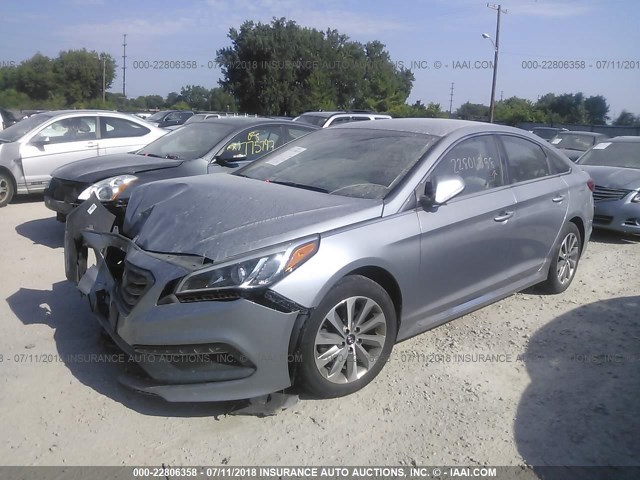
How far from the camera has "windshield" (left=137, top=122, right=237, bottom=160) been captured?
6781 mm

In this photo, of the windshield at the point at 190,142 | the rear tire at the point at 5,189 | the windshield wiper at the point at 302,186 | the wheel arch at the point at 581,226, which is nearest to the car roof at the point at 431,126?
the windshield wiper at the point at 302,186

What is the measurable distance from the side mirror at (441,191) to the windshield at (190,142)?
3.50 meters

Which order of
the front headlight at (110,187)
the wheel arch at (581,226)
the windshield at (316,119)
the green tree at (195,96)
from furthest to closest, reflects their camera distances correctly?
the green tree at (195,96) < the windshield at (316,119) < the front headlight at (110,187) < the wheel arch at (581,226)

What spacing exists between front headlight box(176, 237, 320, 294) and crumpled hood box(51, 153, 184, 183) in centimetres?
357

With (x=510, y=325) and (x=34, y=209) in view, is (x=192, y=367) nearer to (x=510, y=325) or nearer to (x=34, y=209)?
(x=510, y=325)

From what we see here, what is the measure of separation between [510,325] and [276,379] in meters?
2.38

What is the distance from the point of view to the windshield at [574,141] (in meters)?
14.9

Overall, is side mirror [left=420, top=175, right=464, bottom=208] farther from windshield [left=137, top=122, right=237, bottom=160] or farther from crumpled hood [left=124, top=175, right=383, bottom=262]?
windshield [left=137, top=122, right=237, bottom=160]

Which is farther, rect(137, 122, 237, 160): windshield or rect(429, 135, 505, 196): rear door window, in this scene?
rect(137, 122, 237, 160): windshield

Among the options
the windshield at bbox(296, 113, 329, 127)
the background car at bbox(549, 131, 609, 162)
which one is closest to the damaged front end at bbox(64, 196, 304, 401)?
the windshield at bbox(296, 113, 329, 127)

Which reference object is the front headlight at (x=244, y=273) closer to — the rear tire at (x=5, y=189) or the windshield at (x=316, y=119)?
the rear tire at (x=5, y=189)

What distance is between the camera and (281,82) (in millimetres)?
49344

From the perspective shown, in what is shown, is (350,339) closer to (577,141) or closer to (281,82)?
(577,141)

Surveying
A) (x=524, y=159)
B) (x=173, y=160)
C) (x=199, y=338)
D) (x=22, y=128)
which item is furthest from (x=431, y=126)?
(x=22, y=128)
